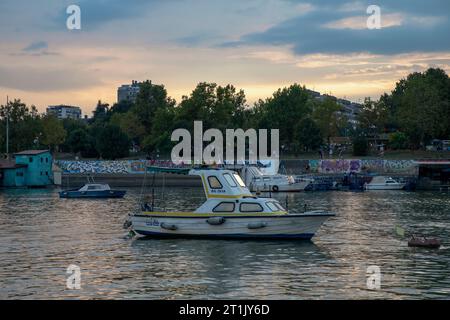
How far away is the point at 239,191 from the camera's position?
47.6m

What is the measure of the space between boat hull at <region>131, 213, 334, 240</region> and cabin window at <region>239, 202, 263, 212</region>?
18.2 inches

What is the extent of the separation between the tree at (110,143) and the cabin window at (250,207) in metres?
122

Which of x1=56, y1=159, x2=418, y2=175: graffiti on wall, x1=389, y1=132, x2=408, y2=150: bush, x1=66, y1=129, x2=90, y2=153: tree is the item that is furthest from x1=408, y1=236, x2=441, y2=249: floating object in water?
x1=66, y1=129, x2=90, y2=153: tree

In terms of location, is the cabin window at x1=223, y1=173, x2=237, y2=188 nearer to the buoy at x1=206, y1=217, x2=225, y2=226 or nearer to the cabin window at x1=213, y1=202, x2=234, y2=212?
the cabin window at x1=213, y1=202, x2=234, y2=212

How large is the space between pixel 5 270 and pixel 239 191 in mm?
16184

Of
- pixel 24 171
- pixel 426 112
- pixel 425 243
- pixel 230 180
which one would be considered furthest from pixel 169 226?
pixel 426 112

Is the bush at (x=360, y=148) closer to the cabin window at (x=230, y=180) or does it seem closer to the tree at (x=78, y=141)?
the tree at (x=78, y=141)

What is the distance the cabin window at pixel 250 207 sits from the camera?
46.1 meters

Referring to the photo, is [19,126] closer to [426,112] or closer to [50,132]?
[50,132]

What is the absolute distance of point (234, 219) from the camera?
46.4 metres

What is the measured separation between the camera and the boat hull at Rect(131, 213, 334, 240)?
46062 mm

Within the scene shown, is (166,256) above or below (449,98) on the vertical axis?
below
